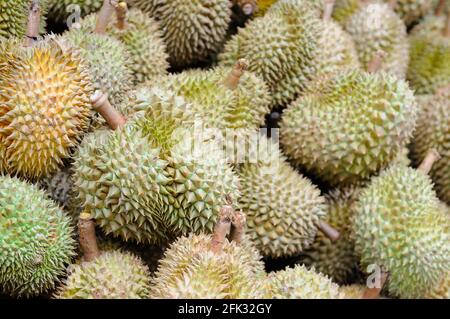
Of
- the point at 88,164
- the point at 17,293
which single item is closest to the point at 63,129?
the point at 88,164

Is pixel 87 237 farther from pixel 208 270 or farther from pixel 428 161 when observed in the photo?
pixel 428 161

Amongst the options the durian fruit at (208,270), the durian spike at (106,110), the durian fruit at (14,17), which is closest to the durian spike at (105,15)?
the durian fruit at (14,17)

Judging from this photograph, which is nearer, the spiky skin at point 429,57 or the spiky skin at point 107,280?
the spiky skin at point 107,280

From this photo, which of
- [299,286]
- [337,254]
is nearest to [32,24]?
[299,286]

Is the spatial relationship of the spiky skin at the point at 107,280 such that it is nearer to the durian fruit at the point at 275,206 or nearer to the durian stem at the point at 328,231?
the durian fruit at the point at 275,206

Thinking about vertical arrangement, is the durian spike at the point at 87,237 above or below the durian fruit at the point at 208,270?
below

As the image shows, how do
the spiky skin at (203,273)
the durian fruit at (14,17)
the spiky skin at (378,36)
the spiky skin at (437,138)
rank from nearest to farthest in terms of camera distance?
the spiky skin at (203,273) < the durian fruit at (14,17) < the spiky skin at (437,138) < the spiky skin at (378,36)

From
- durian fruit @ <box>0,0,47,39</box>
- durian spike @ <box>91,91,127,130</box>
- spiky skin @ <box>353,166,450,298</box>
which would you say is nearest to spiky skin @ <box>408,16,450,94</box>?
spiky skin @ <box>353,166,450,298</box>
